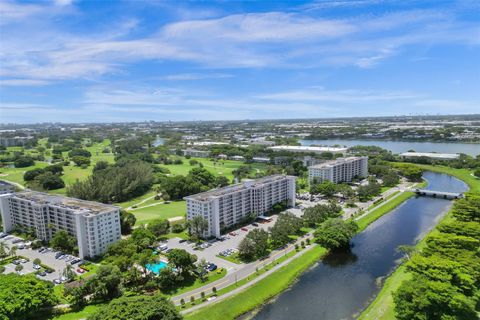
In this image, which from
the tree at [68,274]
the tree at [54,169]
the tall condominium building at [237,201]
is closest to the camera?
the tree at [68,274]

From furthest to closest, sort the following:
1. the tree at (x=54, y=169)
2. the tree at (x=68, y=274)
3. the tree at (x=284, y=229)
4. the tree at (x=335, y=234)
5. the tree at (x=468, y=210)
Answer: the tree at (x=54, y=169), the tree at (x=468, y=210), the tree at (x=284, y=229), the tree at (x=335, y=234), the tree at (x=68, y=274)

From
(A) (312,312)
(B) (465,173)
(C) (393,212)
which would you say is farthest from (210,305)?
(B) (465,173)

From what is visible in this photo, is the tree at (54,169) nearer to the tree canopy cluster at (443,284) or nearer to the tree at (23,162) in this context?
the tree at (23,162)

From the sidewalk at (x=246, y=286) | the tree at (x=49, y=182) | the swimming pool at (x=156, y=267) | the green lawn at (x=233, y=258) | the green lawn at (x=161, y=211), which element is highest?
the tree at (x=49, y=182)

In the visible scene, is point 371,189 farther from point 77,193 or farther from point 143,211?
point 77,193

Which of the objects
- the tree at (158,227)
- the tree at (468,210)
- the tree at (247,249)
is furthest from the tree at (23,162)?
the tree at (468,210)

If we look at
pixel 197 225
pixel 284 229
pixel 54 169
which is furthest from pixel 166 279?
pixel 54 169

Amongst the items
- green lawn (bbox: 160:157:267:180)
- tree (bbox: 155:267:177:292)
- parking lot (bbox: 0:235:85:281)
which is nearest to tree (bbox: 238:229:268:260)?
tree (bbox: 155:267:177:292)

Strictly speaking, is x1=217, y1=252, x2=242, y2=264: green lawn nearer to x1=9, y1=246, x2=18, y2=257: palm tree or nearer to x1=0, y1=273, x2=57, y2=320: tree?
x1=0, y1=273, x2=57, y2=320: tree
